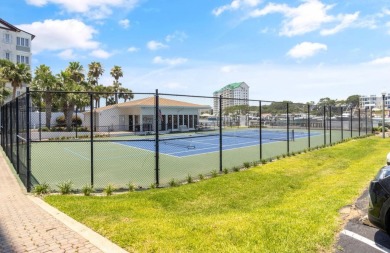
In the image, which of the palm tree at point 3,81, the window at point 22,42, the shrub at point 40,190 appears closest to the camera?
the shrub at point 40,190

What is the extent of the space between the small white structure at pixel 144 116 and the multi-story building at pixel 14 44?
18.0m

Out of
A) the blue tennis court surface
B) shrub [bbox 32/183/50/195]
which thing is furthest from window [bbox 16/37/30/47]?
shrub [bbox 32/183/50/195]

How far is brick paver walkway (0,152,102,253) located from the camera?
441 cm

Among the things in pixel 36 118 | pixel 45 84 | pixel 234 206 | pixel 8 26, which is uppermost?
pixel 8 26

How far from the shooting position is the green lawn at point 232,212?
4391 mm

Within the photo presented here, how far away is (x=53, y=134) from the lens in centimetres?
2936

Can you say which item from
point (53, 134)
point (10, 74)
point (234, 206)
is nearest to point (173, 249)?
point (234, 206)

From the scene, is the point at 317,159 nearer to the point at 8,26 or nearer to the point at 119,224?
the point at 119,224

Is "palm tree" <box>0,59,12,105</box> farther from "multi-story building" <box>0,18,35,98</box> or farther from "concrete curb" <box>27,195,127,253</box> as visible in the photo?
"concrete curb" <box>27,195,127,253</box>

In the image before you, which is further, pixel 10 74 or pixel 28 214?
pixel 10 74

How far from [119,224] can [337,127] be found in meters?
42.1

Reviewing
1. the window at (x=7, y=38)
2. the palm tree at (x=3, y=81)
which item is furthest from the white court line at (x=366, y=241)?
the window at (x=7, y=38)

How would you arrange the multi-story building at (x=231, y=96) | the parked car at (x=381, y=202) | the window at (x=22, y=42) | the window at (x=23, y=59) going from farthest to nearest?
the window at (x=22, y=42), the window at (x=23, y=59), the multi-story building at (x=231, y=96), the parked car at (x=381, y=202)

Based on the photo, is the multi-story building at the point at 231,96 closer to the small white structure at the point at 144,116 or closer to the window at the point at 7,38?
the small white structure at the point at 144,116
